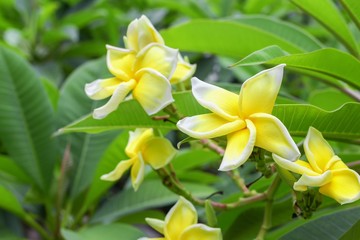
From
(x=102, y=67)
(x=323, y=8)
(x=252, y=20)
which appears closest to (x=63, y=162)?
(x=102, y=67)

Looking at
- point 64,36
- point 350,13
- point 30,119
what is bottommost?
point 64,36

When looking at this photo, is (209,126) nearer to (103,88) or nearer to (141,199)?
(103,88)

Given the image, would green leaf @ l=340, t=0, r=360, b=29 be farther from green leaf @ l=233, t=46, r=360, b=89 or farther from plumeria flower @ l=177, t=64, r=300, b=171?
plumeria flower @ l=177, t=64, r=300, b=171

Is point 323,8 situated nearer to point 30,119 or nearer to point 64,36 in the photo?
point 30,119

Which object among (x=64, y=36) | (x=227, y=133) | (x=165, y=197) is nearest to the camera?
(x=227, y=133)

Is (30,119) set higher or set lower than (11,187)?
higher

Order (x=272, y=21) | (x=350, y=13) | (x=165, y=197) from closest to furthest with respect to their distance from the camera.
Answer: (x=350, y=13) → (x=272, y=21) → (x=165, y=197)

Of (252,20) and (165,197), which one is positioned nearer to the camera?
(252,20)
